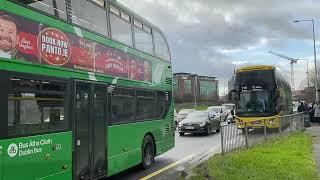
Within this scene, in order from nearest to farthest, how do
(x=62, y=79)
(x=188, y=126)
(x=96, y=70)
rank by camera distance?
(x=62, y=79), (x=96, y=70), (x=188, y=126)

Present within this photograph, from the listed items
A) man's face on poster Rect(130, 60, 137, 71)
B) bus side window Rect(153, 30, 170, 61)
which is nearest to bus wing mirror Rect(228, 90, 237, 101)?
bus side window Rect(153, 30, 170, 61)

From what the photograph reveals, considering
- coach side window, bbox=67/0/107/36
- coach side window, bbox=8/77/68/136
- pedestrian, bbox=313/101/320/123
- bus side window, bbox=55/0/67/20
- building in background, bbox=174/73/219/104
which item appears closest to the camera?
coach side window, bbox=8/77/68/136

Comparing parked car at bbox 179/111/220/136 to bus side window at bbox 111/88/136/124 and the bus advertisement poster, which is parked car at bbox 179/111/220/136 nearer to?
bus side window at bbox 111/88/136/124

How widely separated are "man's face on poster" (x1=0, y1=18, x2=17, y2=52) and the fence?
10506mm

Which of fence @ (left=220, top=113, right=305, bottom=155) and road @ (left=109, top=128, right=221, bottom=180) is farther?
fence @ (left=220, top=113, right=305, bottom=155)

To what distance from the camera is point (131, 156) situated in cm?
1290

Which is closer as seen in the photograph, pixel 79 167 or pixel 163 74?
pixel 79 167

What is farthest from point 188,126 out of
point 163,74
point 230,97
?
point 163,74

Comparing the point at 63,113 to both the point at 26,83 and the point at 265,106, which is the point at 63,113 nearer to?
the point at 26,83

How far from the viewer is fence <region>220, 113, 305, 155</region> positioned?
17359 mm

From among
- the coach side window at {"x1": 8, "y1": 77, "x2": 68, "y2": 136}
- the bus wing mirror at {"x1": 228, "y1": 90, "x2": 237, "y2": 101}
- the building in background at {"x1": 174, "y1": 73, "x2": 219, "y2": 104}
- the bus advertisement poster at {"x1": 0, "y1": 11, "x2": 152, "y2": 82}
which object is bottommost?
the coach side window at {"x1": 8, "y1": 77, "x2": 68, "y2": 136}

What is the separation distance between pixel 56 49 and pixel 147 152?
6238 millimetres

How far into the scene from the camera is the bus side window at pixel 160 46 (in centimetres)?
1568

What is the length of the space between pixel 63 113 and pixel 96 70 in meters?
1.80
